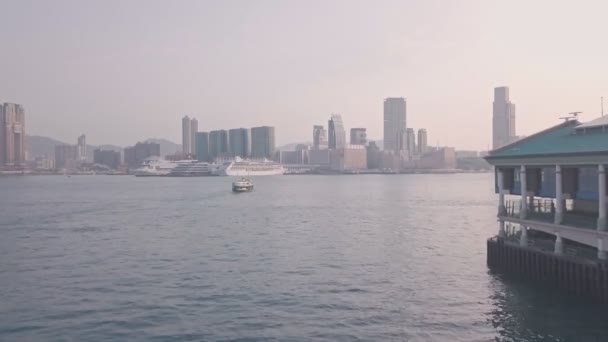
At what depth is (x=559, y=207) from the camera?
27250 millimetres

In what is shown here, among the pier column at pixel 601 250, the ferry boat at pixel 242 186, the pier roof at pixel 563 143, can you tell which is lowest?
the ferry boat at pixel 242 186

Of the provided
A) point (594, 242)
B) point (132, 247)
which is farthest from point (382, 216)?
point (594, 242)

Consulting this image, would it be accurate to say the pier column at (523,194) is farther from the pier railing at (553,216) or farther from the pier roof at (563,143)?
the pier roof at (563,143)

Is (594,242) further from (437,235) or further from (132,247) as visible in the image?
(132,247)

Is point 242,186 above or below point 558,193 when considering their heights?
below

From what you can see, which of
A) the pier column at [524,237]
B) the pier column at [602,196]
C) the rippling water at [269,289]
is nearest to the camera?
the rippling water at [269,289]

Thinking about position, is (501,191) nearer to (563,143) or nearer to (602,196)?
(563,143)

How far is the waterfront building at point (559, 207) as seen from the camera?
24.9 metres

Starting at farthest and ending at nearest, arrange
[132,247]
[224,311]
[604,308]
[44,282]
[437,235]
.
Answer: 1. [437,235]
2. [132,247]
3. [44,282]
4. [224,311]
5. [604,308]

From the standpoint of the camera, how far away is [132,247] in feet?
149

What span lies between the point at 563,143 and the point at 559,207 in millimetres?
3727

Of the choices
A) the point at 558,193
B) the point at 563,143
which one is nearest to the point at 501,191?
the point at 563,143

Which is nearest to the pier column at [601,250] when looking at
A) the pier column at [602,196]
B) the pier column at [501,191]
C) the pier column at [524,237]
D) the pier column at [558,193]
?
the pier column at [602,196]

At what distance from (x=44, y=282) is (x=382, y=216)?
159 ft
